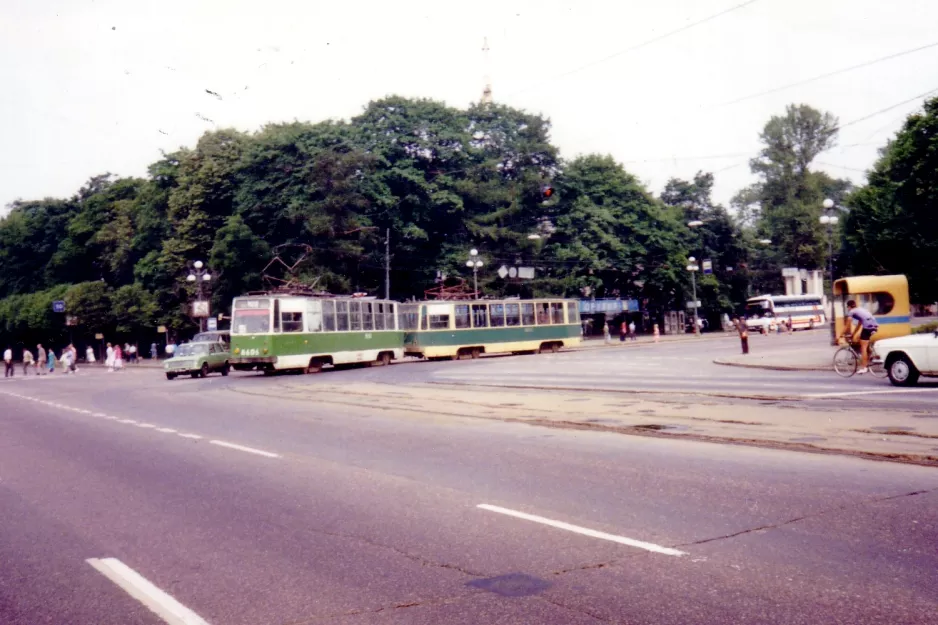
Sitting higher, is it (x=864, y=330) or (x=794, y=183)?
(x=794, y=183)

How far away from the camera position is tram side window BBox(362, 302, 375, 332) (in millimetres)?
41844

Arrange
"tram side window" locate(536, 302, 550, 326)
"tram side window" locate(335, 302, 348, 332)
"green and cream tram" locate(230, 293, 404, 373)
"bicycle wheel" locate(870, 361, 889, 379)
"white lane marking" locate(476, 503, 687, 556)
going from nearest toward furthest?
"white lane marking" locate(476, 503, 687, 556) < "bicycle wheel" locate(870, 361, 889, 379) < "green and cream tram" locate(230, 293, 404, 373) < "tram side window" locate(335, 302, 348, 332) < "tram side window" locate(536, 302, 550, 326)

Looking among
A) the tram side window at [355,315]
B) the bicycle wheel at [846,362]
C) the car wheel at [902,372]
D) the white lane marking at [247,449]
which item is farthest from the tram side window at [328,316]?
the car wheel at [902,372]

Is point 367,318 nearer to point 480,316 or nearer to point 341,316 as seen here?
point 341,316

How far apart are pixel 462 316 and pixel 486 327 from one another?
74.4 inches

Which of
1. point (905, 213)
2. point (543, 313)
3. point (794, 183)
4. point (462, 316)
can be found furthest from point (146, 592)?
point (794, 183)

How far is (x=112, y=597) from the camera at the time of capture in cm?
584

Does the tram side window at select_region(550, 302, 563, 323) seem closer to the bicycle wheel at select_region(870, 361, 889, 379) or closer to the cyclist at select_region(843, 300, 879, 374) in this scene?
the cyclist at select_region(843, 300, 879, 374)

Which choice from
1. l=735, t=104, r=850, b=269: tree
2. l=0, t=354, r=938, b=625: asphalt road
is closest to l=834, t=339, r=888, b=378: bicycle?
l=0, t=354, r=938, b=625: asphalt road

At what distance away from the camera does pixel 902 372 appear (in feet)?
60.7

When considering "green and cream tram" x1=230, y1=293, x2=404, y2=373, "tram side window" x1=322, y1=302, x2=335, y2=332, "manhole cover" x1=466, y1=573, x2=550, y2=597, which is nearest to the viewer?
"manhole cover" x1=466, y1=573, x2=550, y2=597

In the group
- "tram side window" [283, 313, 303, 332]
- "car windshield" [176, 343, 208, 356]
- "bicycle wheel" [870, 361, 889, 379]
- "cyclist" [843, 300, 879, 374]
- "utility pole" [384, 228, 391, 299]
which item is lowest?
"bicycle wheel" [870, 361, 889, 379]

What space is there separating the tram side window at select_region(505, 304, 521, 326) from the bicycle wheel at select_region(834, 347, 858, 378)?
93.3 feet

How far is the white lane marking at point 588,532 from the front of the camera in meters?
6.48
